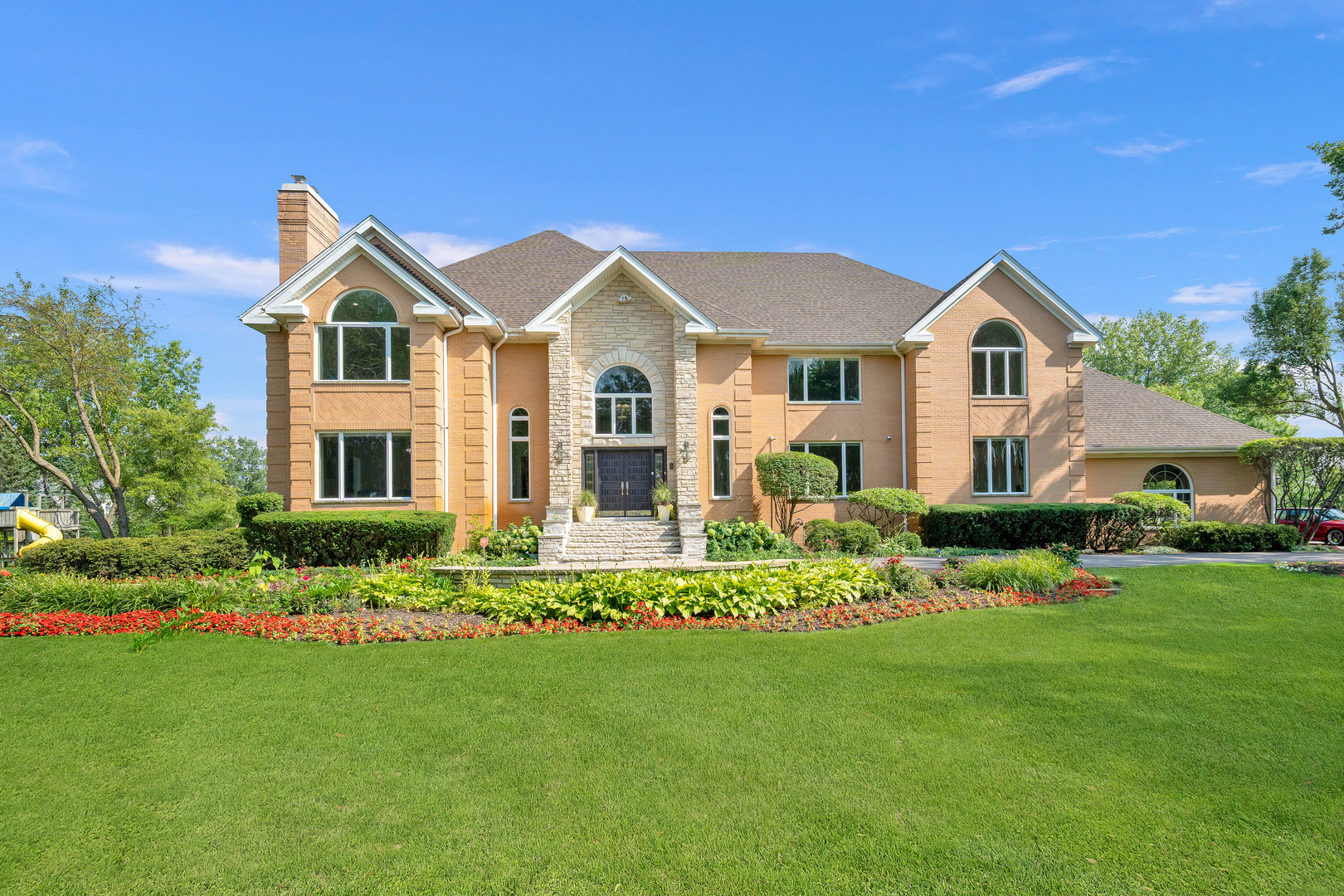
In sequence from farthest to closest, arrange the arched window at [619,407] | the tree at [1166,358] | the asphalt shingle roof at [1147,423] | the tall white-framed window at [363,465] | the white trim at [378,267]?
the tree at [1166,358]
the asphalt shingle roof at [1147,423]
the arched window at [619,407]
the tall white-framed window at [363,465]
the white trim at [378,267]

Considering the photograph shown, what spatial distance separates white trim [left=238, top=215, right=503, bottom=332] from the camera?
56.9 ft

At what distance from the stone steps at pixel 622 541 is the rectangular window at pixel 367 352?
227 inches

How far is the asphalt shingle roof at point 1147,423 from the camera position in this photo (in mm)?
22578

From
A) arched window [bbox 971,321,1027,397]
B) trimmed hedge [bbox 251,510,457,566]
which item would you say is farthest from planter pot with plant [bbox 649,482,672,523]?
arched window [bbox 971,321,1027,397]

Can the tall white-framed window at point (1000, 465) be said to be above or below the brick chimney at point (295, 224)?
below

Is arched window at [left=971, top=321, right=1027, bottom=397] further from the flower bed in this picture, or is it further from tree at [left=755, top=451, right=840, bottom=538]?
the flower bed

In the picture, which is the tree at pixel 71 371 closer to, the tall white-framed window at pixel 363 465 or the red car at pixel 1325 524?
Result: the tall white-framed window at pixel 363 465

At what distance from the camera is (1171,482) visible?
75.4ft

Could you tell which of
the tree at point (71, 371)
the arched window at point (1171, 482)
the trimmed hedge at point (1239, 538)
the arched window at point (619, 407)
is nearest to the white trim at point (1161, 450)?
the arched window at point (1171, 482)

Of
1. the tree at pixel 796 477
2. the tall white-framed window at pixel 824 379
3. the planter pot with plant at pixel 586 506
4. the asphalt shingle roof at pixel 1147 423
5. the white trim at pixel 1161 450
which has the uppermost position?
the tall white-framed window at pixel 824 379

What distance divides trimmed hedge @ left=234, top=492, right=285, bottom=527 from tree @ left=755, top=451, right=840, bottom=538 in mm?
11910

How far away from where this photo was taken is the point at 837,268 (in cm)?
2589

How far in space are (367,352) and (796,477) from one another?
11226mm

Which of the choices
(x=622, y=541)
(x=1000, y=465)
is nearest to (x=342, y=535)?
(x=622, y=541)
